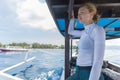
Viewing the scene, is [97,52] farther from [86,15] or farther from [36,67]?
[36,67]

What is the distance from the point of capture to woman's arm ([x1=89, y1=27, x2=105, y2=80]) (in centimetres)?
179

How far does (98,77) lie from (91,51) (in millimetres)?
204

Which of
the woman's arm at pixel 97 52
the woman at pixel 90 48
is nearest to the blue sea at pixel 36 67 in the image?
the woman at pixel 90 48

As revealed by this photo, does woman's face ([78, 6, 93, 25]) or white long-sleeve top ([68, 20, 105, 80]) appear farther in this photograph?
woman's face ([78, 6, 93, 25])

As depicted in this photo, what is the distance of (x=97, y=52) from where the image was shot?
179cm

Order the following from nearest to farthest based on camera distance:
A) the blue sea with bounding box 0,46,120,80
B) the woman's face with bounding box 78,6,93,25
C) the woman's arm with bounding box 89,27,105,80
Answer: the woman's arm with bounding box 89,27,105,80, the woman's face with bounding box 78,6,93,25, the blue sea with bounding box 0,46,120,80

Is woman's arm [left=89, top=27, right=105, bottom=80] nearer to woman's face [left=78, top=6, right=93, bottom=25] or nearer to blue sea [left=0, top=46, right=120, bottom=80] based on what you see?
woman's face [left=78, top=6, right=93, bottom=25]

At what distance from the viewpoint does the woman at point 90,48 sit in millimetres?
1795

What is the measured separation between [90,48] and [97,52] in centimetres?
12

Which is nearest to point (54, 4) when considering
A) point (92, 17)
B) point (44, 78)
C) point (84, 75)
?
point (92, 17)

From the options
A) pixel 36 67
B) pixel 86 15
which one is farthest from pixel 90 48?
pixel 36 67

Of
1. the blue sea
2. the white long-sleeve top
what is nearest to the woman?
the white long-sleeve top

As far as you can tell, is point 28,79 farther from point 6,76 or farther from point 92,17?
point 92,17

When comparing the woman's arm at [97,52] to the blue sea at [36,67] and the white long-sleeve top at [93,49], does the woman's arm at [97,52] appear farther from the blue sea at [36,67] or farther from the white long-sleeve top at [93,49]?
the blue sea at [36,67]
